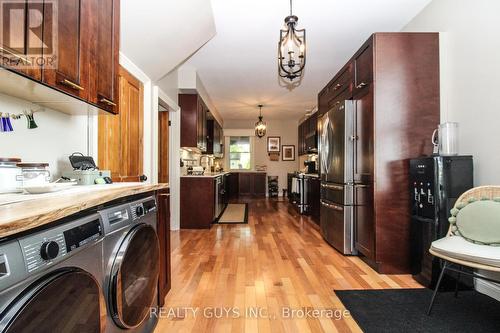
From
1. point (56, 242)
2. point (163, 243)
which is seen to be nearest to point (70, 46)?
point (56, 242)

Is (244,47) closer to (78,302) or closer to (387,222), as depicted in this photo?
(387,222)

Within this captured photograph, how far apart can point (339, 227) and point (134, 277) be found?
243 cm

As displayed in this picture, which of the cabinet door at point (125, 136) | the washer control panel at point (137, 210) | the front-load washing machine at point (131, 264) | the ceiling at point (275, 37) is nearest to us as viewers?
the front-load washing machine at point (131, 264)

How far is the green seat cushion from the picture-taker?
1649mm

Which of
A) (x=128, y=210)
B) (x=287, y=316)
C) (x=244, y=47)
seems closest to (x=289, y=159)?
(x=244, y=47)

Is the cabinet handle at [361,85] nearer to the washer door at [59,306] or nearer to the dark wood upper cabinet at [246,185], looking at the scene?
the washer door at [59,306]

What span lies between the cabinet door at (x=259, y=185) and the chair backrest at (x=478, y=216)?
7155 millimetres

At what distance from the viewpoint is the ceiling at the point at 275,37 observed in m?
2.76

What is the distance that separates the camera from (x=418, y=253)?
2268 millimetres

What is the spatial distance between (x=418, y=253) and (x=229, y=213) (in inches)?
152

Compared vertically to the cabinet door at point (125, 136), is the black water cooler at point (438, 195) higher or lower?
lower

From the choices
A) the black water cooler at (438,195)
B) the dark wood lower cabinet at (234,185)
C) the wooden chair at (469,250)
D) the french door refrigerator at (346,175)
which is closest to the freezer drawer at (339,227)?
the french door refrigerator at (346,175)

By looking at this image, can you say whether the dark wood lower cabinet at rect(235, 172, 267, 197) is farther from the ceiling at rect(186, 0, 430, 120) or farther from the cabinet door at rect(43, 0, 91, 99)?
the cabinet door at rect(43, 0, 91, 99)

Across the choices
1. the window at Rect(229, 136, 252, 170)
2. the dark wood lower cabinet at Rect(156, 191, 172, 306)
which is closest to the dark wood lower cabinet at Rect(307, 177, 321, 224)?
the dark wood lower cabinet at Rect(156, 191, 172, 306)
